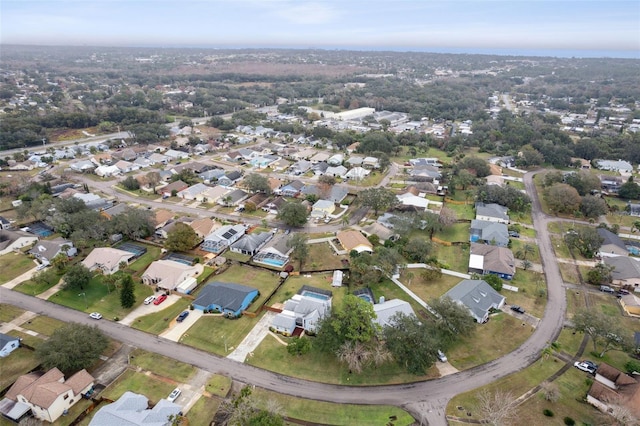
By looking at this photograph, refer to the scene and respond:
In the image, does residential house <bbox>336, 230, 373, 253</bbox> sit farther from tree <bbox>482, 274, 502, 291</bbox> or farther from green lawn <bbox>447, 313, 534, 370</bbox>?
green lawn <bbox>447, 313, 534, 370</bbox>

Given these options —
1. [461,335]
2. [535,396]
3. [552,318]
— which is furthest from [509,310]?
[535,396]

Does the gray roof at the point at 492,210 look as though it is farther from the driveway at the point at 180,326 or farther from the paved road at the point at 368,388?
the driveway at the point at 180,326

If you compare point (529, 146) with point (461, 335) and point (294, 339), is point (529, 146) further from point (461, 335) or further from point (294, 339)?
point (294, 339)

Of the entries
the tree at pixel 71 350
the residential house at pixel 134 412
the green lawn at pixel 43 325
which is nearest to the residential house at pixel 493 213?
the residential house at pixel 134 412

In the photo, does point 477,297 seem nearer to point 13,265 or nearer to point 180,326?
point 180,326

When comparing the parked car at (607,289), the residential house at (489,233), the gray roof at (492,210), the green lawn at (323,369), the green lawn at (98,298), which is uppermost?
the gray roof at (492,210)

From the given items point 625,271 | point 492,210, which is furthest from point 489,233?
point 625,271
